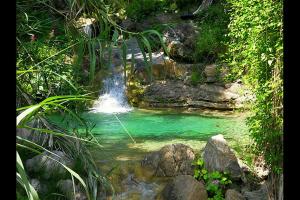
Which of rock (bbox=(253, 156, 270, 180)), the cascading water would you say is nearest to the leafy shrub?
the cascading water

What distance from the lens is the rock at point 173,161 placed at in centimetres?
677

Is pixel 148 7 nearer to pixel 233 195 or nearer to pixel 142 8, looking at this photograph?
pixel 142 8

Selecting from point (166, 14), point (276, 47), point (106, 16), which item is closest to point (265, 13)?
point (276, 47)

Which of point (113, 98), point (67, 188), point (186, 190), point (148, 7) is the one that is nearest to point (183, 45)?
point (113, 98)

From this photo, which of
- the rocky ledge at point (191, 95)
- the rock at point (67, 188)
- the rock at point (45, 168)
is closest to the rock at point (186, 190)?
the rock at point (67, 188)

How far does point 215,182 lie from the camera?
6.06 m

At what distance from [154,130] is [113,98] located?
13.3 feet

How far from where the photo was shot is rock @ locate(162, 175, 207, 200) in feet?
18.7

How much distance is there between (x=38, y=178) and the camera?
5738mm

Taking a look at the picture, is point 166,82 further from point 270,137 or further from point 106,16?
point 106,16

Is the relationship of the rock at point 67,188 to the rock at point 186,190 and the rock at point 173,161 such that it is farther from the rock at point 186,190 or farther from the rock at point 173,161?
the rock at point 173,161

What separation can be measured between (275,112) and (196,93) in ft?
25.6

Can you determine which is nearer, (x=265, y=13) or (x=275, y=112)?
(x=275, y=112)

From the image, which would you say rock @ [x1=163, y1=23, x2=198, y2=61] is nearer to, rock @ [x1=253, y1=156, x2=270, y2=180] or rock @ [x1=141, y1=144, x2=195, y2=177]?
rock @ [x1=141, y1=144, x2=195, y2=177]
